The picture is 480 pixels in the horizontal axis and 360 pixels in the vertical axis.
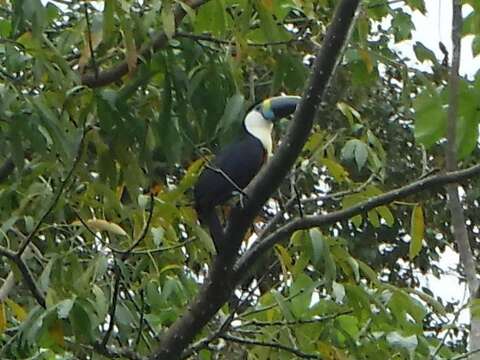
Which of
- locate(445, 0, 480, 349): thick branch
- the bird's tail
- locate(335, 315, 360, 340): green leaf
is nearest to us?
locate(445, 0, 480, 349): thick branch

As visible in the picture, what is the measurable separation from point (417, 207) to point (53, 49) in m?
0.71

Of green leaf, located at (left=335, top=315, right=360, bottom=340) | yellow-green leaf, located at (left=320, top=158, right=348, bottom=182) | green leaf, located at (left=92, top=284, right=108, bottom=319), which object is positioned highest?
yellow-green leaf, located at (left=320, top=158, right=348, bottom=182)

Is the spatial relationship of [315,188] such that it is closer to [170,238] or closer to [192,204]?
[192,204]

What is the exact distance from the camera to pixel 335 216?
90.0 inches

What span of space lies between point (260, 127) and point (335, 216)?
1.77m

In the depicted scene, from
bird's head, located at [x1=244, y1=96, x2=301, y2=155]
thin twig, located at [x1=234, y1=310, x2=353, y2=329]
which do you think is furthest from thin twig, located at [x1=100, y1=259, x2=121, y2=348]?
bird's head, located at [x1=244, y1=96, x2=301, y2=155]

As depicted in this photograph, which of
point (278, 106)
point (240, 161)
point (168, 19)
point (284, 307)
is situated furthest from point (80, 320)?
point (278, 106)

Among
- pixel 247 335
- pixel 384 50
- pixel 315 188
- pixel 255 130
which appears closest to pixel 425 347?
pixel 247 335

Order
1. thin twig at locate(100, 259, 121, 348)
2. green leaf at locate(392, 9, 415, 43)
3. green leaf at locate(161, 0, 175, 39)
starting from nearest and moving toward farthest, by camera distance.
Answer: green leaf at locate(161, 0, 175, 39) → thin twig at locate(100, 259, 121, 348) → green leaf at locate(392, 9, 415, 43)

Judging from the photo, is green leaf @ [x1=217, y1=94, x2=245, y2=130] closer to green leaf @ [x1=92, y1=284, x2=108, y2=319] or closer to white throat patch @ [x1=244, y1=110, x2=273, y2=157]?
green leaf @ [x1=92, y1=284, x2=108, y2=319]

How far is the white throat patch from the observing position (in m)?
3.98

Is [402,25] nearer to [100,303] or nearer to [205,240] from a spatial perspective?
[205,240]

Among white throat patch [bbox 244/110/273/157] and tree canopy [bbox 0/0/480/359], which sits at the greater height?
white throat patch [bbox 244/110/273/157]

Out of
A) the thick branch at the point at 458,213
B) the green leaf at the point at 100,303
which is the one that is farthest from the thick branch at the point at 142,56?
the thick branch at the point at 458,213
